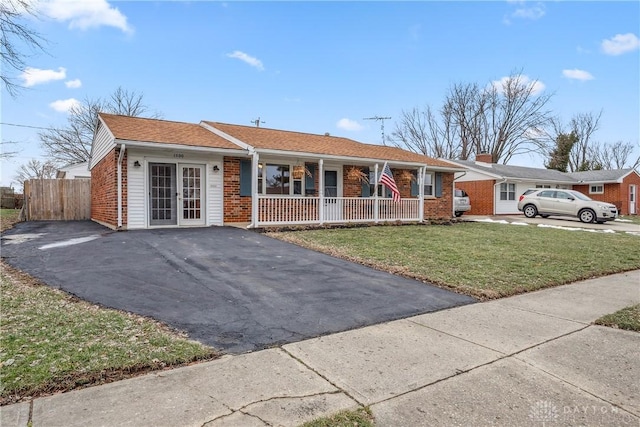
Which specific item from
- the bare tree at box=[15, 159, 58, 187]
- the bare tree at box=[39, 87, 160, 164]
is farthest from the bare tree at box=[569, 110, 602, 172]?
the bare tree at box=[15, 159, 58, 187]

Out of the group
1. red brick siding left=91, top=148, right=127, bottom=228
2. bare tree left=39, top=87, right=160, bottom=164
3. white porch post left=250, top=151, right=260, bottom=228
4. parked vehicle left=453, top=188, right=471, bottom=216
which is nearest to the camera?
red brick siding left=91, top=148, right=127, bottom=228

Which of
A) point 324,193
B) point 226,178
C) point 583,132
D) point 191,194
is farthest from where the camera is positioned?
point 583,132

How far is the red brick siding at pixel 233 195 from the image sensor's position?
12.3 m

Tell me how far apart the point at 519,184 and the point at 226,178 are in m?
21.2

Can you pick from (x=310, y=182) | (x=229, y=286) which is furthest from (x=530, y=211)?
(x=229, y=286)

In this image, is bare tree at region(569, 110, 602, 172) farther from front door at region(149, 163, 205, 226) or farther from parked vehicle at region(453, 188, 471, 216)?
front door at region(149, 163, 205, 226)

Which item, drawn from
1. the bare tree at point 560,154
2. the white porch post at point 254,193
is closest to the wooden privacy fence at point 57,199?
the white porch post at point 254,193

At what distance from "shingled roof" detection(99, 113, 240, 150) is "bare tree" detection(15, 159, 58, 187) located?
2476 cm

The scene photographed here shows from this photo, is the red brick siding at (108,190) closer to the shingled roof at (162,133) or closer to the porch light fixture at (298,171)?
the shingled roof at (162,133)

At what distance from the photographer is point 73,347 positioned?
317 centimetres

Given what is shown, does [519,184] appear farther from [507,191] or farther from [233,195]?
[233,195]

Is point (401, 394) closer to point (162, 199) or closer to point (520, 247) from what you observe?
point (520, 247)

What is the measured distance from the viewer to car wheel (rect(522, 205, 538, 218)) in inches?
837

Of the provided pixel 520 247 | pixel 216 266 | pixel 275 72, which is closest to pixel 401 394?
pixel 216 266
